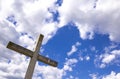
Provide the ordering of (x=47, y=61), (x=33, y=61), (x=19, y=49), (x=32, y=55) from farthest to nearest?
(x=47, y=61) → (x=32, y=55) → (x=33, y=61) → (x=19, y=49)

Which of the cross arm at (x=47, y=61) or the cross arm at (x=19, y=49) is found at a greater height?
the cross arm at (x=47, y=61)

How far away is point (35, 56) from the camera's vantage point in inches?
300

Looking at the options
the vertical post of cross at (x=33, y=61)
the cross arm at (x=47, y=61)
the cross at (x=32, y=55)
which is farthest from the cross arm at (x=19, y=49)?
the cross arm at (x=47, y=61)

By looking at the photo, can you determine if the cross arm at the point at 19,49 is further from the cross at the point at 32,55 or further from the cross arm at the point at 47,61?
the cross arm at the point at 47,61

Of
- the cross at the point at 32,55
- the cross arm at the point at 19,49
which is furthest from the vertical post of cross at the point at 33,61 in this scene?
the cross arm at the point at 19,49

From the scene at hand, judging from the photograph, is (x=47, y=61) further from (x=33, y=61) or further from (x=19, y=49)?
(x=19, y=49)

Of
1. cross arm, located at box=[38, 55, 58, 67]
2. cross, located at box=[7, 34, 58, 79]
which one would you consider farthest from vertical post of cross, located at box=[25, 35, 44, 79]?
cross arm, located at box=[38, 55, 58, 67]

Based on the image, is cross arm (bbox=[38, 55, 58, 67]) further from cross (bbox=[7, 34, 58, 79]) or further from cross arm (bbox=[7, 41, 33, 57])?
cross arm (bbox=[7, 41, 33, 57])

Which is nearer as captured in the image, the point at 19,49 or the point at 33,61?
the point at 19,49

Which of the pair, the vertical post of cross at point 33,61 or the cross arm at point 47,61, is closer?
the vertical post of cross at point 33,61

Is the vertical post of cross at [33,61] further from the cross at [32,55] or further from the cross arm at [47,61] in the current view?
the cross arm at [47,61]

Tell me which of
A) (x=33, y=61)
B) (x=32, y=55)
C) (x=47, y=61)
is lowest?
(x=33, y=61)

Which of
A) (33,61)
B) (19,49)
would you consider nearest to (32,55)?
(33,61)

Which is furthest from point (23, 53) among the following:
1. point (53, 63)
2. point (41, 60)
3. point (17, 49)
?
point (53, 63)
